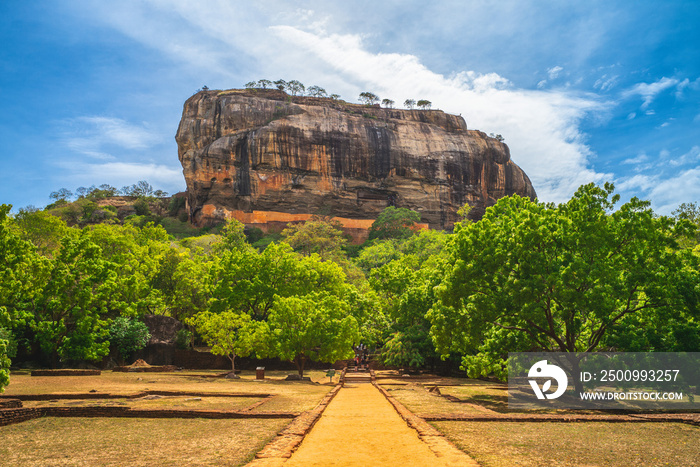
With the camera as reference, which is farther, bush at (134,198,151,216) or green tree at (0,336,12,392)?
bush at (134,198,151,216)

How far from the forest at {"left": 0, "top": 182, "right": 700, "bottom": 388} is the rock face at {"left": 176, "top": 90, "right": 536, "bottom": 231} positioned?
25852 mm

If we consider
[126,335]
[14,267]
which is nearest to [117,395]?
[14,267]

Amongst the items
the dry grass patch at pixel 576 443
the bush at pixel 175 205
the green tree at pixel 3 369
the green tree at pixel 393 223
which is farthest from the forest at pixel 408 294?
the bush at pixel 175 205

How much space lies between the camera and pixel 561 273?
12.4 m

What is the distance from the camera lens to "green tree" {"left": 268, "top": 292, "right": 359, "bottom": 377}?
2231cm

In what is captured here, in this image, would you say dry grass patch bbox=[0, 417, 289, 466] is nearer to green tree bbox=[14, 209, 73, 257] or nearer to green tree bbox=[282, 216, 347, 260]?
green tree bbox=[14, 209, 73, 257]

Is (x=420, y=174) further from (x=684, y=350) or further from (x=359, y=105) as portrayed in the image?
(x=684, y=350)

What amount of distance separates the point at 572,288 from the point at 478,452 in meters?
7.52

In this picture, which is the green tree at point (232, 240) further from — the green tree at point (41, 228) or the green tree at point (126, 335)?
the green tree at point (126, 335)

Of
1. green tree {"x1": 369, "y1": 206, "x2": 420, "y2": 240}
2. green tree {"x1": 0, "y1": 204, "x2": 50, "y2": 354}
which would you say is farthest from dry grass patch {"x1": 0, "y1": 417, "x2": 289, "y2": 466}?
green tree {"x1": 369, "y1": 206, "x2": 420, "y2": 240}

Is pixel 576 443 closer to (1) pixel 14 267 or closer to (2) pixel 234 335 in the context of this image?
(1) pixel 14 267

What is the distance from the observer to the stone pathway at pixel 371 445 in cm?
624

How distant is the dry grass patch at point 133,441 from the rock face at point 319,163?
209 ft

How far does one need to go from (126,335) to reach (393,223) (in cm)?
4911
